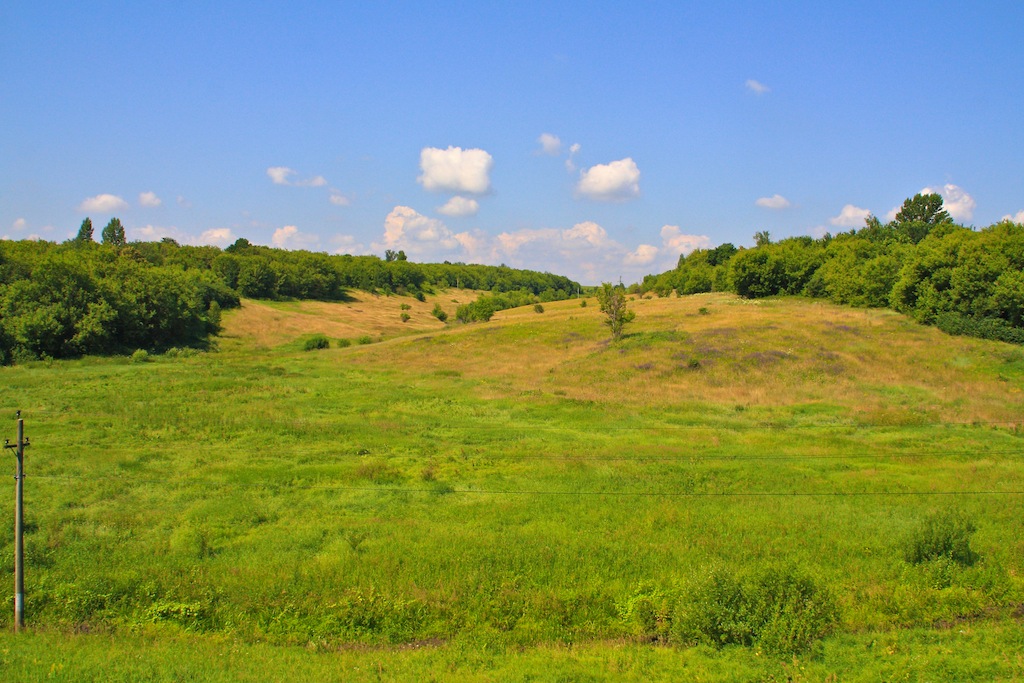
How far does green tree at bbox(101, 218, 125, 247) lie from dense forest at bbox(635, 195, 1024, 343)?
391 ft

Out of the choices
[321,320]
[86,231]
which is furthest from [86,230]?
[321,320]

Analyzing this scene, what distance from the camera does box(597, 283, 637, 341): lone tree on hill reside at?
207ft

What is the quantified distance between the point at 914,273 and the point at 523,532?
6321cm

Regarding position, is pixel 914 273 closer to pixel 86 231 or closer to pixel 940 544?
pixel 940 544

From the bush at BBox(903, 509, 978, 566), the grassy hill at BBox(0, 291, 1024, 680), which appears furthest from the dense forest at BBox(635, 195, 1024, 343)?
the bush at BBox(903, 509, 978, 566)

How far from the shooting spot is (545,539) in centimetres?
1861

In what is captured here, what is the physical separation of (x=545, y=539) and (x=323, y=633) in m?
6.80

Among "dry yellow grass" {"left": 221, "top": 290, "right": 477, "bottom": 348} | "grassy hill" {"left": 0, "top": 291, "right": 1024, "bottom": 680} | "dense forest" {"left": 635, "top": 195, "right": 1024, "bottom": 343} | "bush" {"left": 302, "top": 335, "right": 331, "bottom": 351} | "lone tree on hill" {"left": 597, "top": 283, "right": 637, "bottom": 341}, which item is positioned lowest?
"grassy hill" {"left": 0, "top": 291, "right": 1024, "bottom": 680}

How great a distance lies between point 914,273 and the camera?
65.4 m

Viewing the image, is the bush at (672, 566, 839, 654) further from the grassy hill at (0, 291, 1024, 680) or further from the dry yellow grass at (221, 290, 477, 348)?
the dry yellow grass at (221, 290, 477, 348)

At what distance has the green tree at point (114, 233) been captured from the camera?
135 meters

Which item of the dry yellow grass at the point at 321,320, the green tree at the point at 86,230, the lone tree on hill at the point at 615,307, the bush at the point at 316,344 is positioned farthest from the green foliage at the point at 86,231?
the lone tree on hill at the point at 615,307

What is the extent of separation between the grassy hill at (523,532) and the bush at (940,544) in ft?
0.52

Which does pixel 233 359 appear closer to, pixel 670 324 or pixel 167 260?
pixel 670 324
